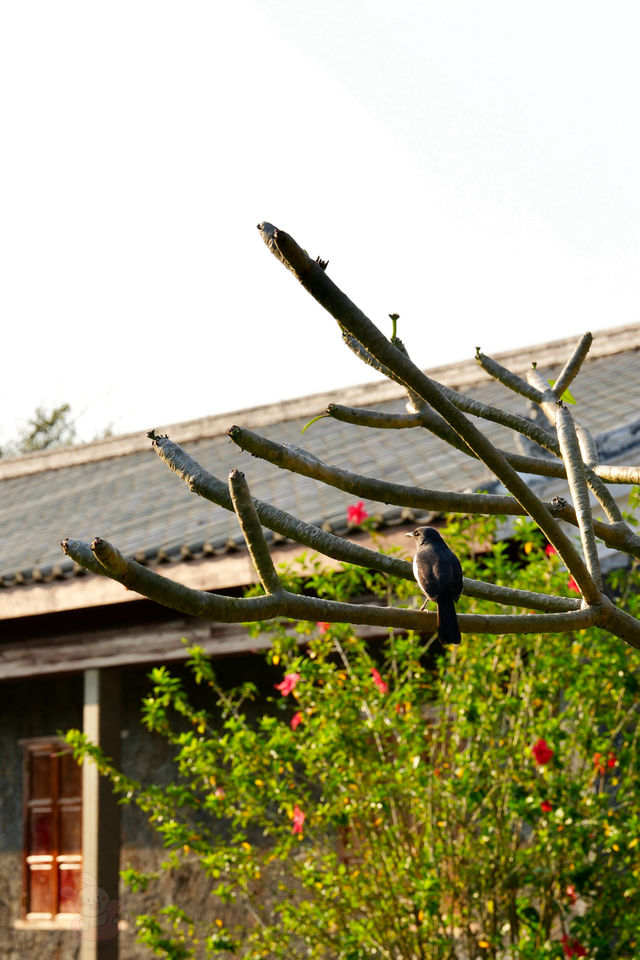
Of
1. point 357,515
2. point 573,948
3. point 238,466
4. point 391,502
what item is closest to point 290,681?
point 357,515

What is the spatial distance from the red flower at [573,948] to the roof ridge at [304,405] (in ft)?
18.9

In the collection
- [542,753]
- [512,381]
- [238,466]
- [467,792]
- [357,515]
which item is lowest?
[467,792]

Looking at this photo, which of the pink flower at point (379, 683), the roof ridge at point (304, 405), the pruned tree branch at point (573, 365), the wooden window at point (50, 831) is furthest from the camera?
the roof ridge at point (304, 405)

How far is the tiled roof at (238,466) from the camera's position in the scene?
21.4 feet

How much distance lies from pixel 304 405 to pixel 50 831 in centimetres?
442

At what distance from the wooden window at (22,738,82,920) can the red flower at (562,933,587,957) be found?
4344 millimetres

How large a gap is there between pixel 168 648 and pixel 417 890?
2568mm

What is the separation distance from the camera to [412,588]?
193 inches

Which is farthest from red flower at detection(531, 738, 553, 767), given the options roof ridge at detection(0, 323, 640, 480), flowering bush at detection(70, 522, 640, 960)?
roof ridge at detection(0, 323, 640, 480)

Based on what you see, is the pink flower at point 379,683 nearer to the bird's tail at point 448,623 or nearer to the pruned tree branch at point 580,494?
the bird's tail at point 448,623

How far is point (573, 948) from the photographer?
4398 millimetres

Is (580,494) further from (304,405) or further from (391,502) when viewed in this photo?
(304,405)

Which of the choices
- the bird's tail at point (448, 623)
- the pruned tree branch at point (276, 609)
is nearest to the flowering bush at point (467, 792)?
the bird's tail at point (448, 623)

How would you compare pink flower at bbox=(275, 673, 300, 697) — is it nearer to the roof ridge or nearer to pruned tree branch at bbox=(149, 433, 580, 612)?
pruned tree branch at bbox=(149, 433, 580, 612)
